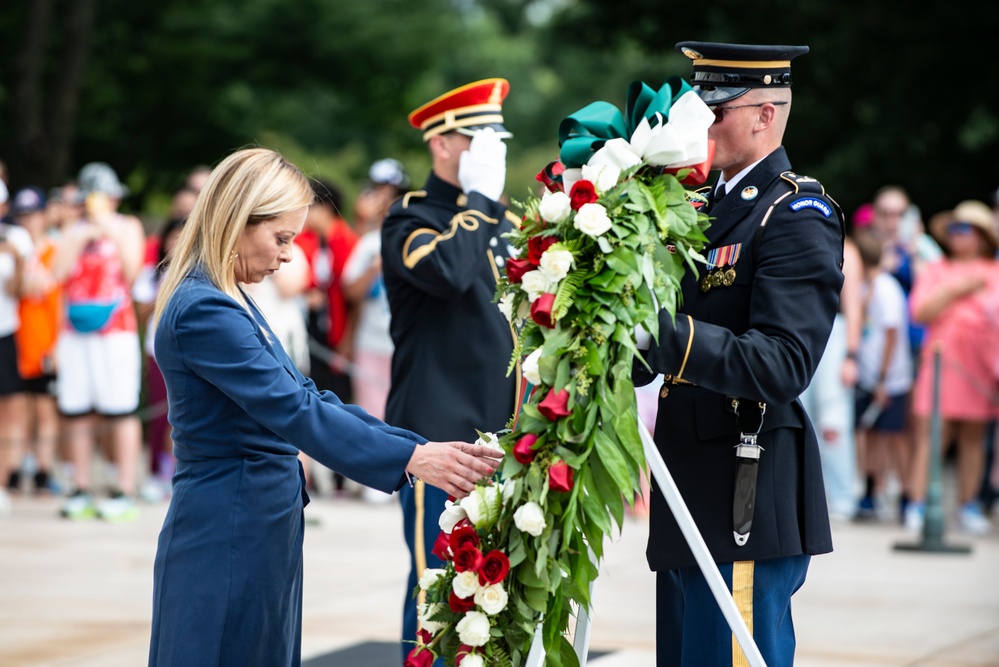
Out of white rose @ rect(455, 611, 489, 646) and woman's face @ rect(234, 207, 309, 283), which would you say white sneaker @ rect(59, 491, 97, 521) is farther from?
white rose @ rect(455, 611, 489, 646)

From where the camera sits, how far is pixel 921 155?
1681 cm

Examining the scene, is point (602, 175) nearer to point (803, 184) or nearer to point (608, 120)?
point (608, 120)

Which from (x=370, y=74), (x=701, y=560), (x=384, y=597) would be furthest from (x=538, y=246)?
(x=370, y=74)

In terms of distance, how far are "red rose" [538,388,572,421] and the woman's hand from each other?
0.39m

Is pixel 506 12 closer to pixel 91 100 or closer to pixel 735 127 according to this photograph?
pixel 91 100

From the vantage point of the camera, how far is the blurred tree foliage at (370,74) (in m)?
16.6

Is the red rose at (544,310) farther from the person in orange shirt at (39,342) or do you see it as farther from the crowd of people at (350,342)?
the person in orange shirt at (39,342)

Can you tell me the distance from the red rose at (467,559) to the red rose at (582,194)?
793mm

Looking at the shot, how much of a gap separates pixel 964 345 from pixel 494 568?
7.46 meters

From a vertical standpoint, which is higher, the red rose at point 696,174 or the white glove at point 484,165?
the white glove at point 484,165

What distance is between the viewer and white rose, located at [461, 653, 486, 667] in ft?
10.3

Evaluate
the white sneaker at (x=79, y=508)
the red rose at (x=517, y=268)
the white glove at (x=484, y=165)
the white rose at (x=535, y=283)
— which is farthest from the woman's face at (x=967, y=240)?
the white rose at (x=535, y=283)

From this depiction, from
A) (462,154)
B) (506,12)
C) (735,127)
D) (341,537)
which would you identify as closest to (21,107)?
(341,537)

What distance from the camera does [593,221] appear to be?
9.71 ft
